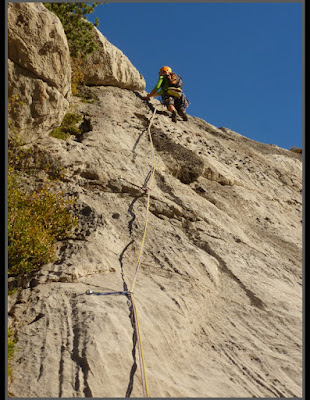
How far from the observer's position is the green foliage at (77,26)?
40.2 ft

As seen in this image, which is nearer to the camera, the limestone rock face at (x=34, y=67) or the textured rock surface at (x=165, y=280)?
the textured rock surface at (x=165, y=280)

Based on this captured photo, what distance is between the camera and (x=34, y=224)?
7258 mm

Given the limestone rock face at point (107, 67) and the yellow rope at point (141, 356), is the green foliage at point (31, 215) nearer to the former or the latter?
the yellow rope at point (141, 356)

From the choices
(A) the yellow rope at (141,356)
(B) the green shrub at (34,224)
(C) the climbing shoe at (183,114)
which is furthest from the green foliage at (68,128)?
(A) the yellow rope at (141,356)

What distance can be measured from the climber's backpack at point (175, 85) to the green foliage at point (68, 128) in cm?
357

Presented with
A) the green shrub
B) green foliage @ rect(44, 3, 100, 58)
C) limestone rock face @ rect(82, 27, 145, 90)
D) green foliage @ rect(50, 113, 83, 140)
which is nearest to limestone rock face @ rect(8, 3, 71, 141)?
green foliage @ rect(50, 113, 83, 140)

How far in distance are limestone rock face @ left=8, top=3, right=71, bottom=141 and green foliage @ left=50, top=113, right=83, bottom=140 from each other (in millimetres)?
280

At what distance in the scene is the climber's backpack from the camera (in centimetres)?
1343

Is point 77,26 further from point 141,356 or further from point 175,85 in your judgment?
point 141,356

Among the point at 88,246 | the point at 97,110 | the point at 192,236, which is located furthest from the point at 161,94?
the point at 88,246

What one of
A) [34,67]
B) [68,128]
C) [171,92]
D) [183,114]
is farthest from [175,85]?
[34,67]

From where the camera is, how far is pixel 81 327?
581 centimetres

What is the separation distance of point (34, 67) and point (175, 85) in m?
5.89

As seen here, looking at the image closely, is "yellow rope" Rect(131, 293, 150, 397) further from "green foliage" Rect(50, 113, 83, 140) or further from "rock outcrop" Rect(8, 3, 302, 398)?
"green foliage" Rect(50, 113, 83, 140)
